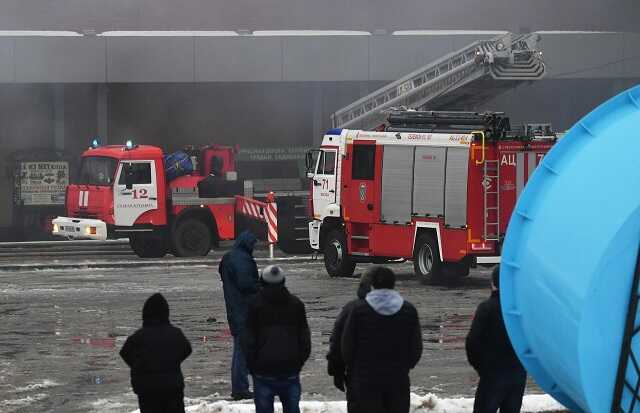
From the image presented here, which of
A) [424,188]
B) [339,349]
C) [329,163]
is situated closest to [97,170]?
[329,163]

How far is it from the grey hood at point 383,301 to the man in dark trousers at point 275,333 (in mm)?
848

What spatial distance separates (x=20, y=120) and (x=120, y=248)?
13113mm

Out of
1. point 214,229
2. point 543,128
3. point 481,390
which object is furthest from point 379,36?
point 481,390

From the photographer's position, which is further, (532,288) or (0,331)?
(0,331)

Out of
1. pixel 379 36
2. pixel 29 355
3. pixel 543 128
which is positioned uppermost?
pixel 379 36

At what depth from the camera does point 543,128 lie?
2112cm

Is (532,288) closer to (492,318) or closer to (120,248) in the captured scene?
(492,318)

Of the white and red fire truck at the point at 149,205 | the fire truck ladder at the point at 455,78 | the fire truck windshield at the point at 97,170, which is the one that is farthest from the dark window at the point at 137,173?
the fire truck ladder at the point at 455,78

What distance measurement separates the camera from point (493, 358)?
8.57 meters

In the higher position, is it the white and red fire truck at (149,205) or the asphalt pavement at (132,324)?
the white and red fire truck at (149,205)

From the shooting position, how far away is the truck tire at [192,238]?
27266 millimetres

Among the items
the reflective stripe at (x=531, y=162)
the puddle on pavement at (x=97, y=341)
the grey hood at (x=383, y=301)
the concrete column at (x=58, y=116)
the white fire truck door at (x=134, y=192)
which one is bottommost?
the puddle on pavement at (x=97, y=341)

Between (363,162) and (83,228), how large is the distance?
6965 mm

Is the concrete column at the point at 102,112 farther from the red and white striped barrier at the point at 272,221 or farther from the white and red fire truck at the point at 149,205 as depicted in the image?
the red and white striped barrier at the point at 272,221
